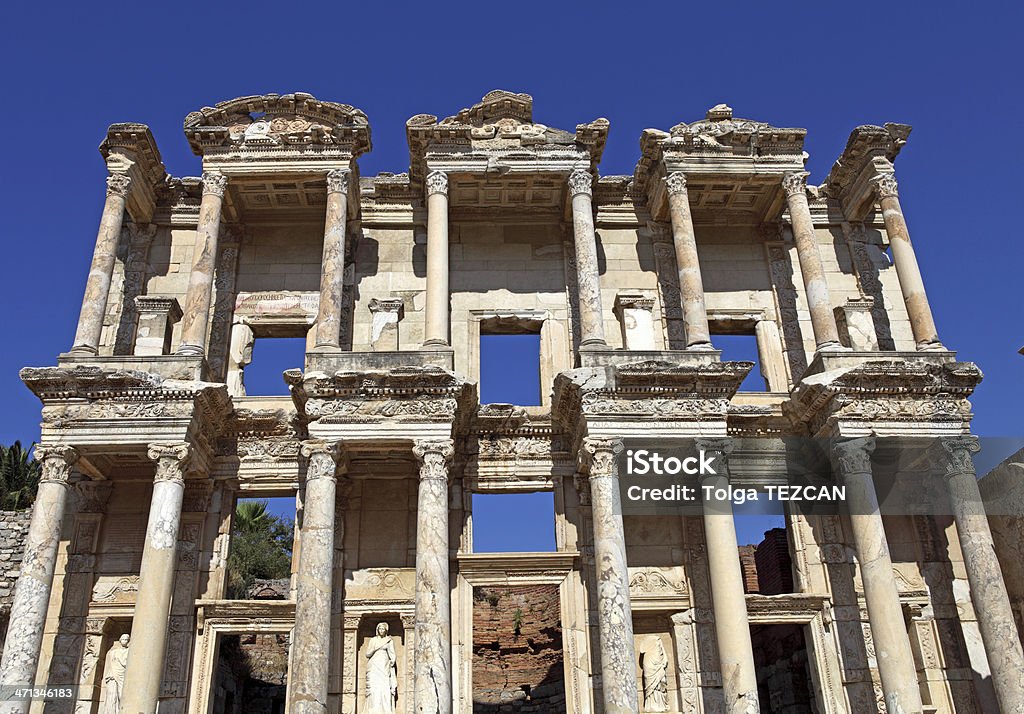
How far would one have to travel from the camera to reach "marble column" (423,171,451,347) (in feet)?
49.4

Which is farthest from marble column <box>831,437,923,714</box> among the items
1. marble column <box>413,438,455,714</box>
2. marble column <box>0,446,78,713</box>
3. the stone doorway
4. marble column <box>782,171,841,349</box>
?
marble column <box>0,446,78,713</box>

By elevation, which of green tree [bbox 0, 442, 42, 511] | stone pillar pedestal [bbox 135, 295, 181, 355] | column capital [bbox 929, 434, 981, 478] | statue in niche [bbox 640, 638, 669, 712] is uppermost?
green tree [bbox 0, 442, 42, 511]

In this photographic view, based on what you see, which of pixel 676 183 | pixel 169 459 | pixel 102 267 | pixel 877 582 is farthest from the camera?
pixel 676 183

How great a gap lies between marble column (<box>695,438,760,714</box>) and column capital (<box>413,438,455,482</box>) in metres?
4.09

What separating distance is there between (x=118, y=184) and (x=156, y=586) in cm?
777

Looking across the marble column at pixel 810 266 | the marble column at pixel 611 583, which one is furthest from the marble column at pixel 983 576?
the marble column at pixel 611 583

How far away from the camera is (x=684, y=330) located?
1706 centimetres

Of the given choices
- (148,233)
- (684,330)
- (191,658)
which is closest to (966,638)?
(684,330)

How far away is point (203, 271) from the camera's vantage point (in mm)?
15352

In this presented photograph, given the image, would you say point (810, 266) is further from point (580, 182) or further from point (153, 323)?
point (153, 323)

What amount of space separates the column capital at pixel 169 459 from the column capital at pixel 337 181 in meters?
5.63

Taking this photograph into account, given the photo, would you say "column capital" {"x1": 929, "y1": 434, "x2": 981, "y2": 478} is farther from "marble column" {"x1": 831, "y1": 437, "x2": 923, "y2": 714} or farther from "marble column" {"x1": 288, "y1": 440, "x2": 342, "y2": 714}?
"marble column" {"x1": 288, "y1": 440, "x2": 342, "y2": 714}

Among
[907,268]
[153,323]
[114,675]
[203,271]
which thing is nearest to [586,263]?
[907,268]

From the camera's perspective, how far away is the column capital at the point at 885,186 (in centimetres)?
1702
